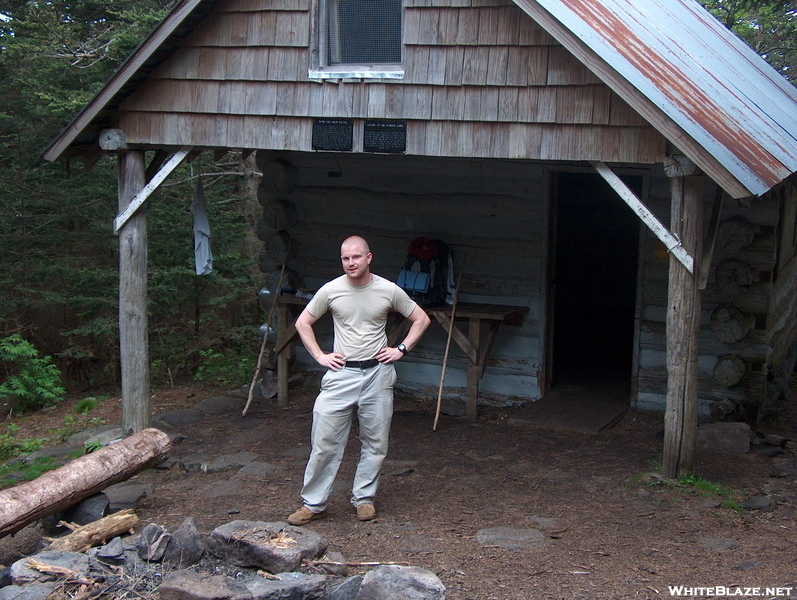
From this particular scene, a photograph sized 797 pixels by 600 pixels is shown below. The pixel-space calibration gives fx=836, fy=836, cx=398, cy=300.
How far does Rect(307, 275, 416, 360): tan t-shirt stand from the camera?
19.6 ft

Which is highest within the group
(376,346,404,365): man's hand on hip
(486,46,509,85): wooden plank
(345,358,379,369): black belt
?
(486,46,509,85): wooden plank

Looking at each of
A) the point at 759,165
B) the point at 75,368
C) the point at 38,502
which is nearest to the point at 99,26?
the point at 75,368

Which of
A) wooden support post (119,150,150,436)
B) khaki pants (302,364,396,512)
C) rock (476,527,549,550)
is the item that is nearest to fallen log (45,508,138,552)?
khaki pants (302,364,396,512)

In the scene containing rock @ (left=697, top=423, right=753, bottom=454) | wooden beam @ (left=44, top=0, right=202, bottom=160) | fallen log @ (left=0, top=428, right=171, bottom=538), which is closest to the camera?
fallen log @ (left=0, top=428, right=171, bottom=538)

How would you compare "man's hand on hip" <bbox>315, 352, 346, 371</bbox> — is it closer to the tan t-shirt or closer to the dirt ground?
the tan t-shirt

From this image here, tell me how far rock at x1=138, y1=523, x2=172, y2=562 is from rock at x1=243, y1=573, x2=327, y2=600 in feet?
2.12

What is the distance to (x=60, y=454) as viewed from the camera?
28.8 feet

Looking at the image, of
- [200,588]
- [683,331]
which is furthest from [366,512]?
[683,331]

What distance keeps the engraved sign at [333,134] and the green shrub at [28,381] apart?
20.4 feet

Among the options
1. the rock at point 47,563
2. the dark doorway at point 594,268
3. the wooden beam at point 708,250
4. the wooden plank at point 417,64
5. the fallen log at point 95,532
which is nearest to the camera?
the rock at point 47,563

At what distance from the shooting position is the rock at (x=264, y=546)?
4918 millimetres

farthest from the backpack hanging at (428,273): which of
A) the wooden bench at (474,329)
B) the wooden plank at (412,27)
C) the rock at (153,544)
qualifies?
the rock at (153,544)

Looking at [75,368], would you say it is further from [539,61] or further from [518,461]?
[539,61]

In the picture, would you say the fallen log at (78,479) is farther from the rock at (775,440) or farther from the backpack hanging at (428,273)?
the rock at (775,440)
